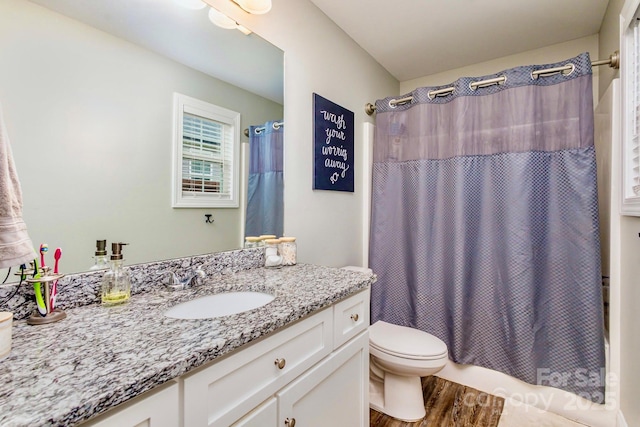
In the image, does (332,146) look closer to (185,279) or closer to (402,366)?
(185,279)

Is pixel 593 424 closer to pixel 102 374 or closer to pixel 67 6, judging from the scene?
pixel 102 374

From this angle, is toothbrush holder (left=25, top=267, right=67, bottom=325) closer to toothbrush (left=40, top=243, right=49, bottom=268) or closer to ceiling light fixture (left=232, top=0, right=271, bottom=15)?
toothbrush (left=40, top=243, right=49, bottom=268)

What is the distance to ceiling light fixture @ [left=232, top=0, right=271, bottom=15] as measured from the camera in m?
1.32

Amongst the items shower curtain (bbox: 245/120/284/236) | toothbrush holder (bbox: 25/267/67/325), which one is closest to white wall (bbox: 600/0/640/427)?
shower curtain (bbox: 245/120/284/236)

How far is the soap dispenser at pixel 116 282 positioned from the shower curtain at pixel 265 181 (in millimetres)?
563

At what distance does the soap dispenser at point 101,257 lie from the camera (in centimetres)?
94

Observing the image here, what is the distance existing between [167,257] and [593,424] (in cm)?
225

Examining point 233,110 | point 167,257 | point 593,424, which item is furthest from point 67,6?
point 593,424

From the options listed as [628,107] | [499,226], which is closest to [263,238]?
[499,226]

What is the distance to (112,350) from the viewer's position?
2.04ft

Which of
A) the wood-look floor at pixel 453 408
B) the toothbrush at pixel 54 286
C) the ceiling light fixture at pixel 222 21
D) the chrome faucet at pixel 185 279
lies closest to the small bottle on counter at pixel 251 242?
the chrome faucet at pixel 185 279

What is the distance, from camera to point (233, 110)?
54.1 inches

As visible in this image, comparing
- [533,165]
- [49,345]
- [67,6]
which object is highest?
[67,6]

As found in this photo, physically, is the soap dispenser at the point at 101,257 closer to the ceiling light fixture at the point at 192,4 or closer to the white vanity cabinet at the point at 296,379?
the white vanity cabinet at the point at 296,379
